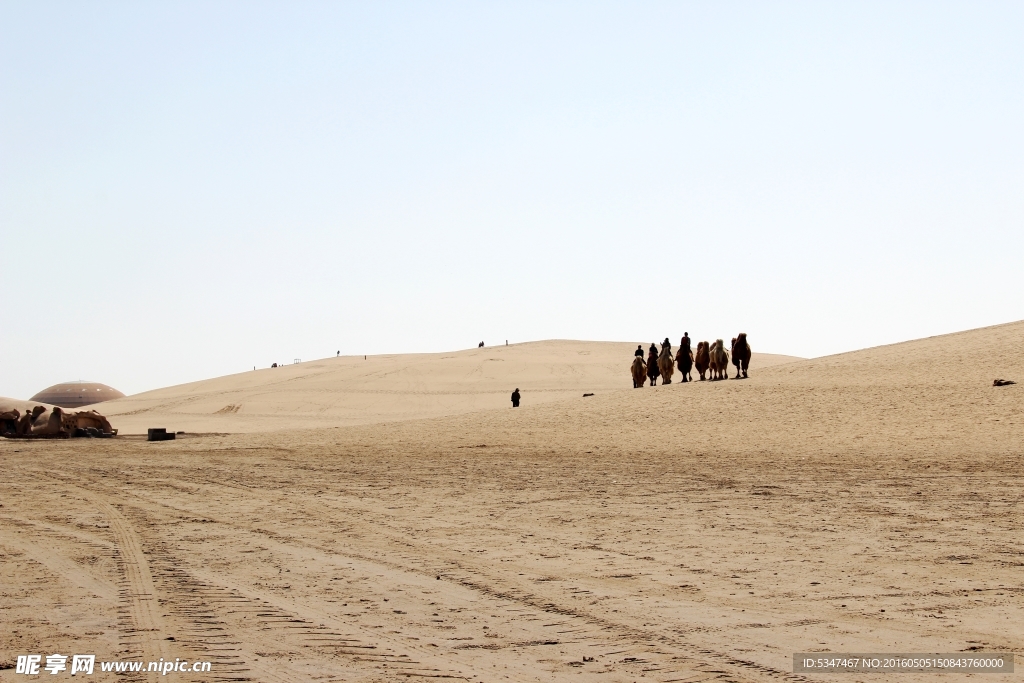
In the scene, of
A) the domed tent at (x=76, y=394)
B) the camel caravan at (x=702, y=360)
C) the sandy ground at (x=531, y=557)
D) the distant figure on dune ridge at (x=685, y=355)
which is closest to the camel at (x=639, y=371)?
the camel caravan at (x=702, y=360)

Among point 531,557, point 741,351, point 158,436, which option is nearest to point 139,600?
point 531,557

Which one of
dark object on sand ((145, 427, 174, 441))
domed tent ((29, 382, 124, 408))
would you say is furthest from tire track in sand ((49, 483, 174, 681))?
domed tent ((29, 382, 124, 408))

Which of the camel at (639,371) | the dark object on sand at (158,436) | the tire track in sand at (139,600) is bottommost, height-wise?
the tire track in sand at (139,600)

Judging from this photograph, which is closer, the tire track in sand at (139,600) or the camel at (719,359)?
the tire track in sand at (139,600)

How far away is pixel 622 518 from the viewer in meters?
12.0

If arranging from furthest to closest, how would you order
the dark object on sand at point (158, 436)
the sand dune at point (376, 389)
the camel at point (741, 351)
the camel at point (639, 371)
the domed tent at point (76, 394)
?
the domed tent at point (76, 394), the sand dune at point (376, 389), the camel at point (639, 371), the camel at point (741, 351), the dark object on sand at point (158, 436)

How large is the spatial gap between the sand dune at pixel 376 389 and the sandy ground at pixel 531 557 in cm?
2278

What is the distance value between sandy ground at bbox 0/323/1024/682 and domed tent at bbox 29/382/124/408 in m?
68.7

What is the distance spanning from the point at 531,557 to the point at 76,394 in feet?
280

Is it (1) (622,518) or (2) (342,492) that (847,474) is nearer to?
(1) (622,518)

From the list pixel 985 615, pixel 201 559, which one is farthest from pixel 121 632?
pixel 985 615

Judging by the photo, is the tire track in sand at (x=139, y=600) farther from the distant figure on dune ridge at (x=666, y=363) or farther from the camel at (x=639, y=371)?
the camel at (x=639, y=371)

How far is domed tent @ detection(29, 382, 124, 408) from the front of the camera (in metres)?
86.0

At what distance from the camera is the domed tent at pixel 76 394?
86.0 meters
